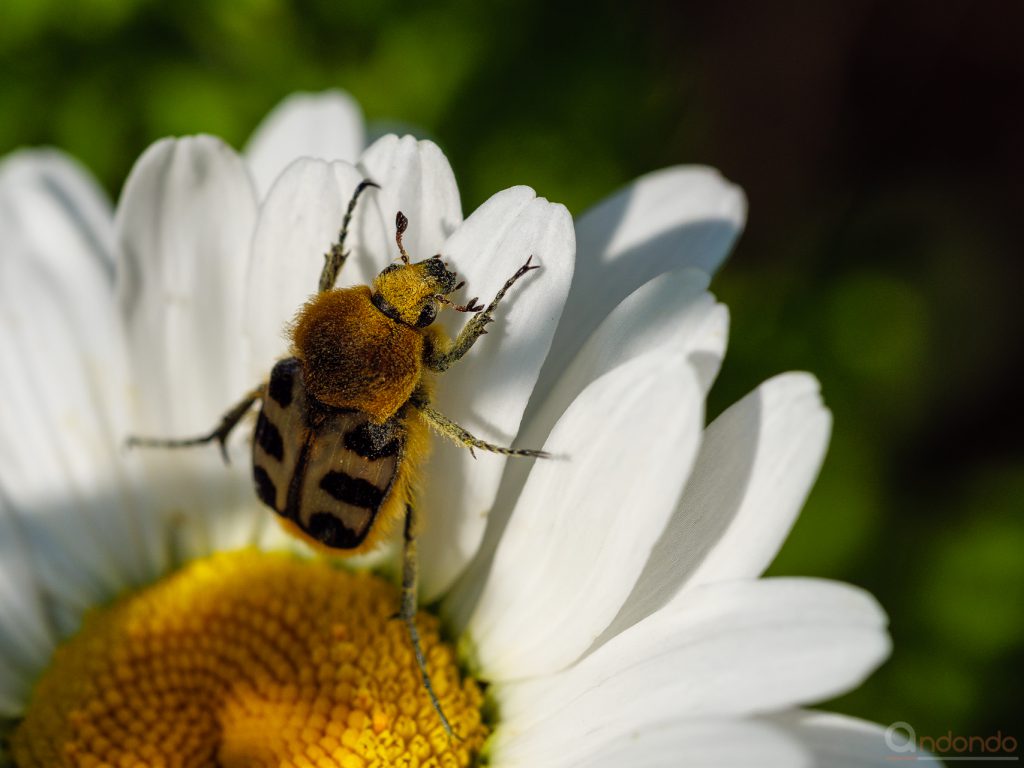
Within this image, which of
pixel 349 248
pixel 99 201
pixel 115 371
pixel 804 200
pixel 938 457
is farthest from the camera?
pixel 804 200

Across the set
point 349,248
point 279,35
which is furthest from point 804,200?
point 349,248

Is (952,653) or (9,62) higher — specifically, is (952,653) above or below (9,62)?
below

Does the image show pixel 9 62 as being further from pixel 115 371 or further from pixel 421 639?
pixel 421 639

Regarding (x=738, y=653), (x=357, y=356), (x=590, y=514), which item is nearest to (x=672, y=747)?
(x=738, y=653)

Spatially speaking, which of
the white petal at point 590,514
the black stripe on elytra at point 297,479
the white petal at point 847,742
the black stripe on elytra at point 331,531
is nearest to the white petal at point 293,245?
the black stripe on elytra at point 297,479

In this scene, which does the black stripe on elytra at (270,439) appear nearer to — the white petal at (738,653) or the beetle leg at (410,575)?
the beetle leg at (410,575)

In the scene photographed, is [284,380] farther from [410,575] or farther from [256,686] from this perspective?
[256,686]

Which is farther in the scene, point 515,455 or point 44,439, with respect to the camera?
point 44,439
